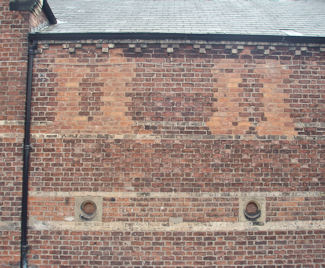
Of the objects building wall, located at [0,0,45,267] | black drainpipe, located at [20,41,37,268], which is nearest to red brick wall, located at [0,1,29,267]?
building wall, located at [0,0,45,267]

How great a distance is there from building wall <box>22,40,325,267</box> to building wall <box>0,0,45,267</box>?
0.30 metres

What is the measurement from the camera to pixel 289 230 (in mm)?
4582

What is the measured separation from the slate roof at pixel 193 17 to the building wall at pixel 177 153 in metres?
0.47

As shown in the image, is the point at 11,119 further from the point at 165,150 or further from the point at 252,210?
the point at 252,210

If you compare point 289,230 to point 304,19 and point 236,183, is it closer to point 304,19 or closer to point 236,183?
Result: point 236,183

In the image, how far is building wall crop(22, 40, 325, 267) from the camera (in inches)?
178

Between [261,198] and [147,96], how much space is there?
3.03 metres

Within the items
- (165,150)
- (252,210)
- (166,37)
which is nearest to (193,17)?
(166,37)

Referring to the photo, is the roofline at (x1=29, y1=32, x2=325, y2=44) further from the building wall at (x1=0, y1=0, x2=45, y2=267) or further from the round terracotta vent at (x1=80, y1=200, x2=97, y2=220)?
the round terracotta vent at (x1=80, y1=200, x2=97, y2=220)

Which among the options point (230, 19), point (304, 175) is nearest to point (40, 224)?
point (304, 175)

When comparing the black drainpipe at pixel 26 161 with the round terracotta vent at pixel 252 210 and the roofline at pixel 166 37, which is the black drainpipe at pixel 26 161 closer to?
the roofline at pixel 166 37

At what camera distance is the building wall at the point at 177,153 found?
4.51m

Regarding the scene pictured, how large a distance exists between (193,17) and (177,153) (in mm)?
3564

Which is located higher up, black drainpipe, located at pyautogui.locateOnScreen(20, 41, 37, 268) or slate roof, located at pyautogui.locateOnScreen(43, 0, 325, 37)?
slate roof, located at pyautogui.locateOnScreen(43, 0, 325, 37)
